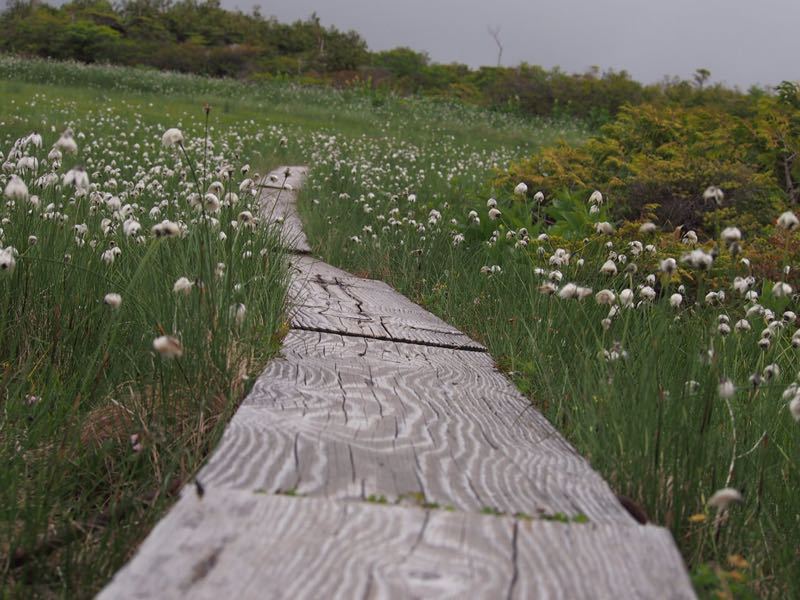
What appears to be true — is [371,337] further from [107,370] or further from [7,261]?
[7,261]

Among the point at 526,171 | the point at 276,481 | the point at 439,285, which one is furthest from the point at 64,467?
the point at 526,171

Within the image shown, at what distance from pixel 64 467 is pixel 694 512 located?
2.05 m

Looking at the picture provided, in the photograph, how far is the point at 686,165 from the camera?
25.6ft

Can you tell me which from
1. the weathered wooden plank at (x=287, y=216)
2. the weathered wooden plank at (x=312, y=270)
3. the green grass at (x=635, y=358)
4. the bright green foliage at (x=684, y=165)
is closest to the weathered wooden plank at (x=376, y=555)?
the green grass at (x=635, y=358)

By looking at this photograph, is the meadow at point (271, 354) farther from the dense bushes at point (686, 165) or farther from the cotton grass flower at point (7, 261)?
the dense bushes at point (686, 165)

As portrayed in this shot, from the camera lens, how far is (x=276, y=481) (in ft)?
6.52

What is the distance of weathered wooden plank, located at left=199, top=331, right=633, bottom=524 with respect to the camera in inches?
79.5

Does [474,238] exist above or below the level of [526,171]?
below

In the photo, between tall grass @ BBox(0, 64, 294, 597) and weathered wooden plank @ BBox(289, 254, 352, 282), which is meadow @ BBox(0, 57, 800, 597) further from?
weathered wooden plank @ BBox(289, 254, 352, 282)

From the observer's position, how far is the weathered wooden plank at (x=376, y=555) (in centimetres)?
149

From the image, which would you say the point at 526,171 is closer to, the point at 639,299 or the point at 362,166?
the point at 362,166

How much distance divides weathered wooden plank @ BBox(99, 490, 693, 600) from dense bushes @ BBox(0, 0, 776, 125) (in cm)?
2856

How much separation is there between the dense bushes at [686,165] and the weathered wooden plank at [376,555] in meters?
5.62

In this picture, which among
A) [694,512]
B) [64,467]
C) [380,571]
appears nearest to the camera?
[380,571]
